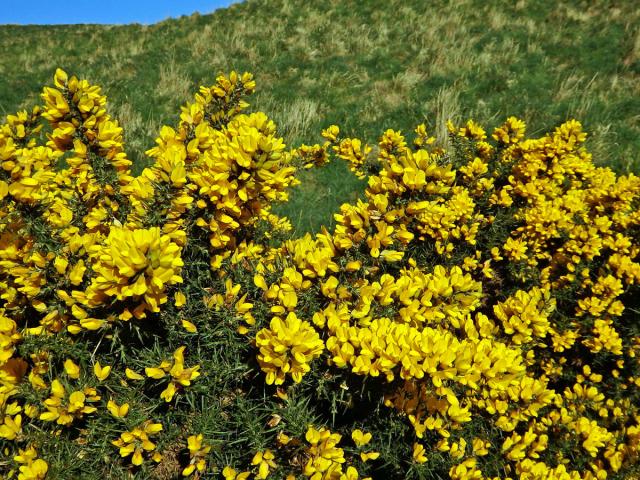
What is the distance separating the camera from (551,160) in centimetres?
316

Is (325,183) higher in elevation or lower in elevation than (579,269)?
higher

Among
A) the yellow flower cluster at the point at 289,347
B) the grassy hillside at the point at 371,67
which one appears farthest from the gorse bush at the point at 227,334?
the grassy hillside at the point at 371,67

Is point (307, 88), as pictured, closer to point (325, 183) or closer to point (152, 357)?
point (325, 183)

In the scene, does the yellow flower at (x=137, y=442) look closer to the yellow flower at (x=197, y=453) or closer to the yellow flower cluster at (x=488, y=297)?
the yellow flower at (x=197, y=453)

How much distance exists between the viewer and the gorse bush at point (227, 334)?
4.59 ft

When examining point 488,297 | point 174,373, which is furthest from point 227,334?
point 488,297

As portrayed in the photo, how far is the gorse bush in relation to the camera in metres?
1.40

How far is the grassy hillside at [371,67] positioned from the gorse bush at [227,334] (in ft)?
6.72

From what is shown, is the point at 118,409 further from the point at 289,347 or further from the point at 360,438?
the point at 360,438

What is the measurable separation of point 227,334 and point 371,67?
677cm

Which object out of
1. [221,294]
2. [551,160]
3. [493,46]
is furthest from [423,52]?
[221,294]

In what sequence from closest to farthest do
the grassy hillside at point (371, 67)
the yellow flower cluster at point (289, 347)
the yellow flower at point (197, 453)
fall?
the yellow flower cluster at point (289, 347), the yellow flower at point (197, 453), the grassy hillside at point (371, 67)

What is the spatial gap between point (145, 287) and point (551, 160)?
10.4 ft

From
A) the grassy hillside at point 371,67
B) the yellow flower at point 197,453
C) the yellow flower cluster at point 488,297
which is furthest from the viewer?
the grassy hillside at point 371,67
